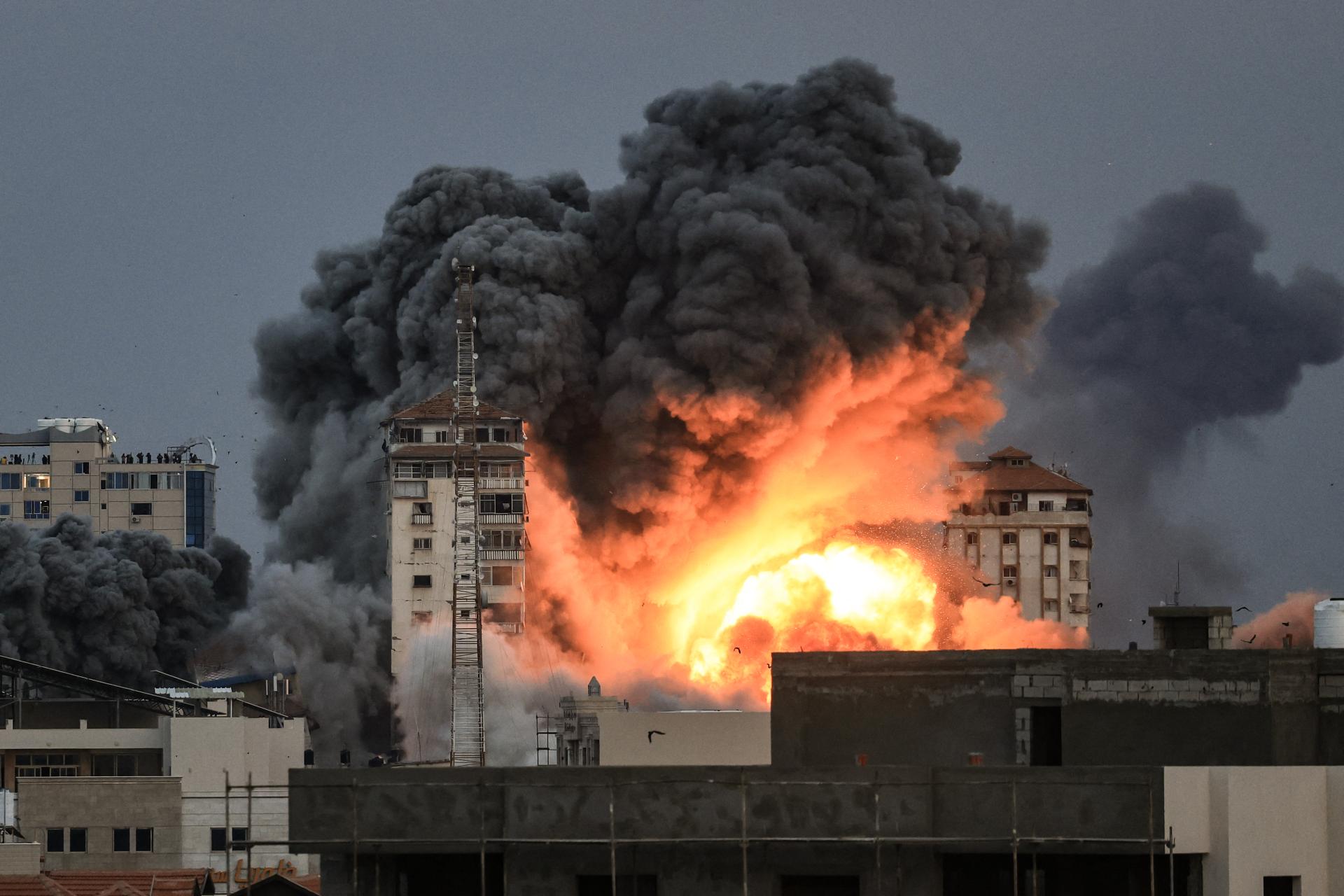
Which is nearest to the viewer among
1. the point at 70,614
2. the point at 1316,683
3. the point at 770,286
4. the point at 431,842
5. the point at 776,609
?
the point at 431,842

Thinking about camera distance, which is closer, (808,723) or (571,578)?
(808,723)

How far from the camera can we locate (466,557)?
10981cm

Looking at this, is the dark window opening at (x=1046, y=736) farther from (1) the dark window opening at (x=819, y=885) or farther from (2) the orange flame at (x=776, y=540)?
(2) the orange flame at (x=776, y=540)

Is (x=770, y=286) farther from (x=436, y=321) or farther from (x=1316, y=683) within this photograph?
(x=1316, y=683)

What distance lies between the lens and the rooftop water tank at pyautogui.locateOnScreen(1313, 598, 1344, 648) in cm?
4644

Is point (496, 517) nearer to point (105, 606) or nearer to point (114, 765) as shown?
point (105, 606)

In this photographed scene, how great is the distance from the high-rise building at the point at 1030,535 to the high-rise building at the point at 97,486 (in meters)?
45.7

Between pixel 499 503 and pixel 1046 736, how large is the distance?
71475mm

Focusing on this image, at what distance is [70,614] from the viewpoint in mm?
121062

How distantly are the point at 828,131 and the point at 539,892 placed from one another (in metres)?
77.1

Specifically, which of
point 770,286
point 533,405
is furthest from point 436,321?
point 770,286

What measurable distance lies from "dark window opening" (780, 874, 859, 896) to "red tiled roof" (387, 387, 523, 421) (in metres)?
72.9

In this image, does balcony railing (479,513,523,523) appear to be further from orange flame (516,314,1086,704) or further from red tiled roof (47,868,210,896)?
red tiled roof (47,868,210,896)

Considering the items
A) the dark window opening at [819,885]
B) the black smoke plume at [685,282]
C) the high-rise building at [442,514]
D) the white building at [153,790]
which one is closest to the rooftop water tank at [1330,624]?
the dark window opening at [819,885]
